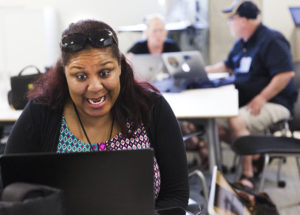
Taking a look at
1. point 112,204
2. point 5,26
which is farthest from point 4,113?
point 5,26

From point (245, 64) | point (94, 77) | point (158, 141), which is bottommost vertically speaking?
point (245, 64)

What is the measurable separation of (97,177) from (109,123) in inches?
24.2

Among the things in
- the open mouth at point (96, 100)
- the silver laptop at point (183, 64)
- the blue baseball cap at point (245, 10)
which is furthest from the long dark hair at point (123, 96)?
the blue baseball cap at point (245, 10)

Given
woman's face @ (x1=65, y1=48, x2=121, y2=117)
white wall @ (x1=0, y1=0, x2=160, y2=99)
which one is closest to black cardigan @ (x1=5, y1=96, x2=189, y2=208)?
woman's face @ (x1=65, y1=48, x2=121, y2=117)

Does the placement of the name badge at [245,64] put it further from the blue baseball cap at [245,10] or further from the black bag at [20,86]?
the black bag at [20,86]

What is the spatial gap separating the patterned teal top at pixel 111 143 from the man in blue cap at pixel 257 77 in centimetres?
196

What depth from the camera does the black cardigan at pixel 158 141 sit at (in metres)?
1.34

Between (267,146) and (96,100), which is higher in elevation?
(96,100)

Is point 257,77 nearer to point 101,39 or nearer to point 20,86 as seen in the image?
point 20,86

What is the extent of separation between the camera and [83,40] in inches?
47.6

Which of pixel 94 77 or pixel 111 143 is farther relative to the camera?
pixel 111 143

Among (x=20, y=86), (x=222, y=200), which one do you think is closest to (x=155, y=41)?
(x=20, y=86)

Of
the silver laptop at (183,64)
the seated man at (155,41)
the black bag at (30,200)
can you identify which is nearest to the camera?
the black bag at (30,200)

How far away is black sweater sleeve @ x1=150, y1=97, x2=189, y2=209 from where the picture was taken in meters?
1.34
